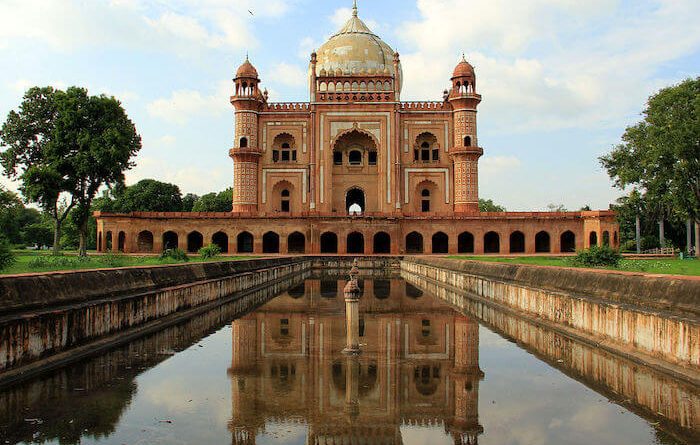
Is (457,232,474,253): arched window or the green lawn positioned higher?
(457,232,474,253): arched window

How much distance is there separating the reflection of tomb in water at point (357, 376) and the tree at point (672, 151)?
17.3 metres

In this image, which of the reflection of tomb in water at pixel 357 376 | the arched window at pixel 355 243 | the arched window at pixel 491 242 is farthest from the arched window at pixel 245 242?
the reflection of tomb in water at pixel 357 376

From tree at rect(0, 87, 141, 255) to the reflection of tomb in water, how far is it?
57.1ft

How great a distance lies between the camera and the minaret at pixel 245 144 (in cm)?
3906

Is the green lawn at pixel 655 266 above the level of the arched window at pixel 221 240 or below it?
below

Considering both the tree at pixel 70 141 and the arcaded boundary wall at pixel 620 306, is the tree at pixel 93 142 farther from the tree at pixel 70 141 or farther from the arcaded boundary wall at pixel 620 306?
the arcaded boundary wall at pixel 620 306

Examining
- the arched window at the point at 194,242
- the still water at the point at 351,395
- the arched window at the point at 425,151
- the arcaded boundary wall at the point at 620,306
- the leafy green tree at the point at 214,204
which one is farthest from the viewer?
the leafy green tree at the point at 214,204

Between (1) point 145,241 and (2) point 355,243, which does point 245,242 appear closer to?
(1) point 145,241

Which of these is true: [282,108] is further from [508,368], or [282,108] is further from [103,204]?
[508,368]

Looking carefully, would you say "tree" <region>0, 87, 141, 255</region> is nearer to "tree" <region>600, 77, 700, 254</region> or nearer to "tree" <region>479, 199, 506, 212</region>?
"tree" <region>600, 77, 700, 254</region>

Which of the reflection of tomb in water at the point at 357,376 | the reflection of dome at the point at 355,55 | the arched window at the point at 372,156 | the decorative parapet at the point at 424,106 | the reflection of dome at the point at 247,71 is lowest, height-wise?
the reflection of tomb in water at the point at 357,376

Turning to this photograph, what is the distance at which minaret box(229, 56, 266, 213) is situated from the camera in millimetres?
39062

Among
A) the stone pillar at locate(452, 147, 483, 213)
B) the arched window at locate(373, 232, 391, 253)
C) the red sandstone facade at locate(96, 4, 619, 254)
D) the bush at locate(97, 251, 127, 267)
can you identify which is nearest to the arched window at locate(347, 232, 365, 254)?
the red sandstone facade at locate(96, 4, 619, 254)

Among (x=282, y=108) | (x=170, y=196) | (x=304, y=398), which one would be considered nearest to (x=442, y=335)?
(x=304, y=398)
